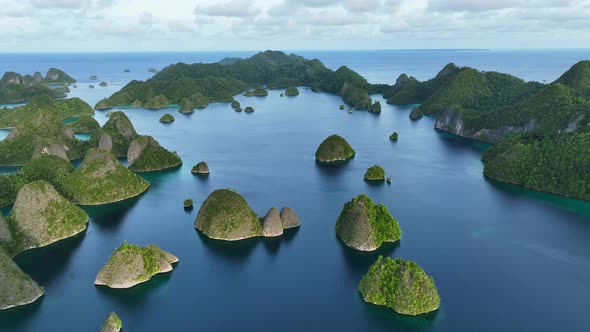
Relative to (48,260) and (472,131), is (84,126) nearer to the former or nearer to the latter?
(48,260)

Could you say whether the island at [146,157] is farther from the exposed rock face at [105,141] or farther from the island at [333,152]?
the island at [333,152]

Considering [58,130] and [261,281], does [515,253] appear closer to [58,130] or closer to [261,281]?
[261,281]

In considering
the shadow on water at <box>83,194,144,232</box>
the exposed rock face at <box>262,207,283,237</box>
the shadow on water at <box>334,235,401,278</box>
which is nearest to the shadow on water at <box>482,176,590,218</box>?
the shadow on water at <box>334,235,401,278</box>

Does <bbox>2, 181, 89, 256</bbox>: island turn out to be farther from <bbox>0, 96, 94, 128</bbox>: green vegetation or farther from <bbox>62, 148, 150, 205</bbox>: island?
<bbox>0, 96, 94, 128</bbox>: green vegetation

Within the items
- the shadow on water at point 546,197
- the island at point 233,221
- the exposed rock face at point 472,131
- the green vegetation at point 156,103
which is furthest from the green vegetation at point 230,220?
the green vegetation at point 156,103

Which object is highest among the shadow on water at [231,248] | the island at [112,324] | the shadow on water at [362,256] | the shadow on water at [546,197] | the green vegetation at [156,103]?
the shadow on water at [546,197]

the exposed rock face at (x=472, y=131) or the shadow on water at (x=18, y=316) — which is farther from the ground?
the exposed rock face at (x=472, y=131)
